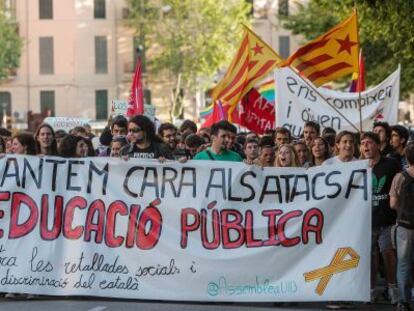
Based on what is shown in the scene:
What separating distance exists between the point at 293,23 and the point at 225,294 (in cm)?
2658

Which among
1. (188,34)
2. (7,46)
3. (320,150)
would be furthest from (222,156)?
(7,46)

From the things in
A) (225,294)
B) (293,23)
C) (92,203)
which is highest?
(293,23)

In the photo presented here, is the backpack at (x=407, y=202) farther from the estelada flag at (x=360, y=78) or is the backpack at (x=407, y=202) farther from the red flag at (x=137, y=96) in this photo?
the red flag at (x=137, y=96)

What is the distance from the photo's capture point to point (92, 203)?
10367 millimetres

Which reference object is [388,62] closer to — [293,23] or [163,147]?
[293,23]

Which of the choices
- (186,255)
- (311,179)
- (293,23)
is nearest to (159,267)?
(186,255)

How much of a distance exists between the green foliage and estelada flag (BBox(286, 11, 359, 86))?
127ft

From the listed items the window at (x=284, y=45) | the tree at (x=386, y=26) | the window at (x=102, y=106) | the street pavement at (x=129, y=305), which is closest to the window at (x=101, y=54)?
the window at (x=102, y=106)

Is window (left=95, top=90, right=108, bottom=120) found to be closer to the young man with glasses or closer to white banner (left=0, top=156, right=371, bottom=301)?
the young man with glasses

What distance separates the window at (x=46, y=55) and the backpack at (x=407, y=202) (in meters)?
53.1

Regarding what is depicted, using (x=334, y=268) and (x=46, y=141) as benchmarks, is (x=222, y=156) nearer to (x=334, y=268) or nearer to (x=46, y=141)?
(x=46, y=141)

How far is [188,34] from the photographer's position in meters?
56.4

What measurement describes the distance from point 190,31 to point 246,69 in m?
39.4

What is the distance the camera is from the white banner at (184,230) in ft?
32.6
